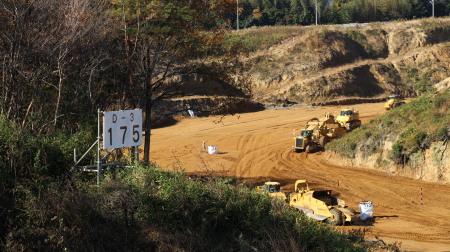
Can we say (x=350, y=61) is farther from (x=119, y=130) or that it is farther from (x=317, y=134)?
(x=119, y=130)

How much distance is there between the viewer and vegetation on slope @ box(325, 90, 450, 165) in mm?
26250

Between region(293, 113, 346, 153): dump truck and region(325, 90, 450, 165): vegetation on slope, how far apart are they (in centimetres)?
131

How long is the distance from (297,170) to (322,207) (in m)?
10.5

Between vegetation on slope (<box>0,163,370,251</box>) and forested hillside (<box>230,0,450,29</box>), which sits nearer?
vegetation on slope (<box>0,163,370,251</box>)

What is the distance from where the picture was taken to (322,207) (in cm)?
1834

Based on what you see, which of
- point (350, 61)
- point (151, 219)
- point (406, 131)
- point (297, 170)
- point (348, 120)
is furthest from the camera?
point (350, 61)

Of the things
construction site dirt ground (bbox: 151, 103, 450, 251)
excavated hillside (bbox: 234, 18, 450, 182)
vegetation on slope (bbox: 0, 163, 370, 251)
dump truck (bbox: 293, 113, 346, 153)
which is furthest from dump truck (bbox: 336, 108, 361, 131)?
vegetation on slope (bbox: 0, 163, 370, 251)

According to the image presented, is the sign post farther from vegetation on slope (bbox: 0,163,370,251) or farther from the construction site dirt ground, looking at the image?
the construction site dirt ground

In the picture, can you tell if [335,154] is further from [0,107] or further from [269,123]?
[0,107]

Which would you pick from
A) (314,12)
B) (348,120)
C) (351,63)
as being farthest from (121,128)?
(314,12)

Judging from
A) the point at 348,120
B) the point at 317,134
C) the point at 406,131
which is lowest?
the point at 317,134

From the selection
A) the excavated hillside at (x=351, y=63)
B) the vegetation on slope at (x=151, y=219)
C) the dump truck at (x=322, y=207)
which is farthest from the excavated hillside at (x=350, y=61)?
the vegetation on slope at (x=151, y=219)

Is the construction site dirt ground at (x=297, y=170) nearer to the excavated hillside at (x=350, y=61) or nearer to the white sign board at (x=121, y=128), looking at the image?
the white sign board at (x=121, y=128)

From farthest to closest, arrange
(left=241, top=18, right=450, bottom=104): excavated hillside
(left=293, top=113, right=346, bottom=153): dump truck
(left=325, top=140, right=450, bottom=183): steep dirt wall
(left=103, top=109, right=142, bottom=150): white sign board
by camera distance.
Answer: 1. (left=241, top=18, right=450, bottom=104): excavated hillside
2. (left=293, top=113, right=346, bottom=153): dump truck
3. (left=325, top=140, right=450, bottom=183): steep dirt wall
4. (left=103, top=109, right=142, bottom=150): white sign board
